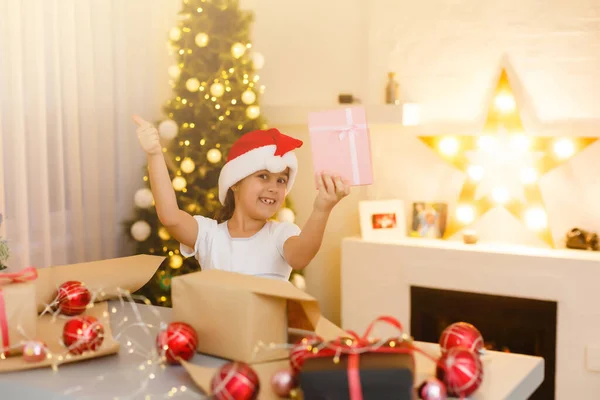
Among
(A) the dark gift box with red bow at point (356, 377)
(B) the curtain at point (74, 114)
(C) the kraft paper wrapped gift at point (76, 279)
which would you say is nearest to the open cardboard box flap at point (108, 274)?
(C) the kraft paper wrapped gift at point (76, 279)

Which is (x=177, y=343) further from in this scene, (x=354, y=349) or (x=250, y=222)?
(x=250, y=222)

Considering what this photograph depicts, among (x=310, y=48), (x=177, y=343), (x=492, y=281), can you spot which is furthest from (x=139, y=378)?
(x=310, y=48)

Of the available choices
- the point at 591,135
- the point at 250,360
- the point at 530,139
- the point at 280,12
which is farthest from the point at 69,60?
the point at 250,360

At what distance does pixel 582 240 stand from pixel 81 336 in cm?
294

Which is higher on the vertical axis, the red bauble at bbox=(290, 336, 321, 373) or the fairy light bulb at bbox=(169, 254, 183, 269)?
the red bauble at bbox=(290, 336, 321, 373)

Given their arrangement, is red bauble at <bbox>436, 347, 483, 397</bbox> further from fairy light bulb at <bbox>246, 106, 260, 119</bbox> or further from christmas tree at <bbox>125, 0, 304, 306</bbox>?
fairy light bulb at <bbox>246, 106, 260, 119</bbox>

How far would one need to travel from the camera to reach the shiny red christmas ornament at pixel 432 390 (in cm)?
114

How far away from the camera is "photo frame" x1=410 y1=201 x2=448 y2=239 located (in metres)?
4.06

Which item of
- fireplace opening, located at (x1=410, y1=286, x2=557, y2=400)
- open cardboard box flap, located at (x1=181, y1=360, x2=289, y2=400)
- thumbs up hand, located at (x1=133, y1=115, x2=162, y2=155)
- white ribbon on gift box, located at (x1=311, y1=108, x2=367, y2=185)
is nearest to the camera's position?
open cardboard box flap, located at (x1=181, y1=360, x2=289, y2=400)

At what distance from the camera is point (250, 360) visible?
1310mm

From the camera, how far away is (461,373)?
119cm

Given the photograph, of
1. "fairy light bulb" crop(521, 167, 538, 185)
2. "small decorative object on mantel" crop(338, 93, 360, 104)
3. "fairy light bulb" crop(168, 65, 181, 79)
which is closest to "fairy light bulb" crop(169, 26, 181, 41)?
"fairy light bulb" crop(168, 65, 181, 79)

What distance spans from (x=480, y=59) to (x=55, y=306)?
294 cm

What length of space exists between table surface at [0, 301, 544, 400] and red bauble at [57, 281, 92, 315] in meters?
0.22
